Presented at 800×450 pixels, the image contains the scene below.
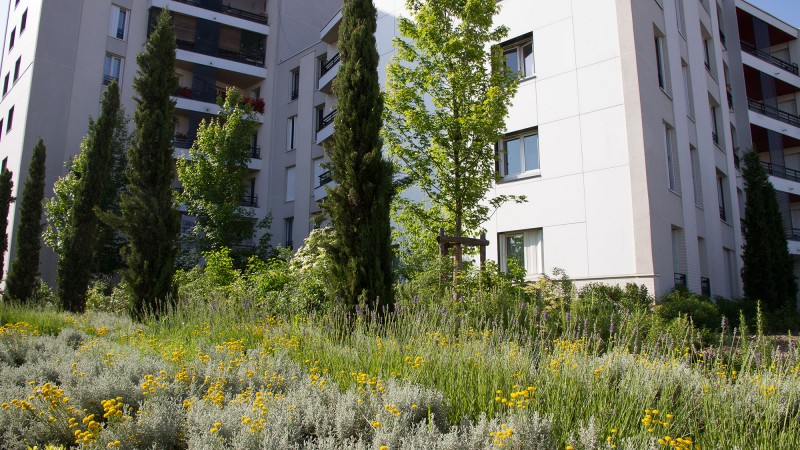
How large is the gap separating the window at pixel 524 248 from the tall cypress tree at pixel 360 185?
698 cm

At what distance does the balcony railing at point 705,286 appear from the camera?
16.6m

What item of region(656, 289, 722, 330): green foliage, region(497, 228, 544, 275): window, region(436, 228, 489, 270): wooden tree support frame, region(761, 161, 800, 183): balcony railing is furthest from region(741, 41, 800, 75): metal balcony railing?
region(436, 228, 489, 270): wooden tree support frame

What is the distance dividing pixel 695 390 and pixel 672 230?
12.7m

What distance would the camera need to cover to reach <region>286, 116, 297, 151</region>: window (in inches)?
1086

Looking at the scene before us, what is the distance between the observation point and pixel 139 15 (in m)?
26.7

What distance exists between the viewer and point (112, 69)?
25.6 meters

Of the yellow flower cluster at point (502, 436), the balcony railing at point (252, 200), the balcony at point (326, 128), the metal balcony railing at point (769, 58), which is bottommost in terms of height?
the yellow flower cluster at point (502, 436)

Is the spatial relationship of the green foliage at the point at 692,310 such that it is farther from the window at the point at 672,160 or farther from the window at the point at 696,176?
the window at the point at 696,176

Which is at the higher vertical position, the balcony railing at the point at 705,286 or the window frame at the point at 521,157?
the window frame at the point at 521,157

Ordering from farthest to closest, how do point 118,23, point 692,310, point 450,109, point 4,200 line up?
1. point 118,23
2. point 4,200
3. point 692,310
4. point 450,109

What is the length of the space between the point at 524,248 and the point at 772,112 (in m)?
20.8

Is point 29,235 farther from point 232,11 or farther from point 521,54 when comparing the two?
point 521,54

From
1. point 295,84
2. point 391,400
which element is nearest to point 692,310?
point 391,400

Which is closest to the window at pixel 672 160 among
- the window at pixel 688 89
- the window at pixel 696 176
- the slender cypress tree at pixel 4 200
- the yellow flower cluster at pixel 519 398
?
the window at pixel 696 176
